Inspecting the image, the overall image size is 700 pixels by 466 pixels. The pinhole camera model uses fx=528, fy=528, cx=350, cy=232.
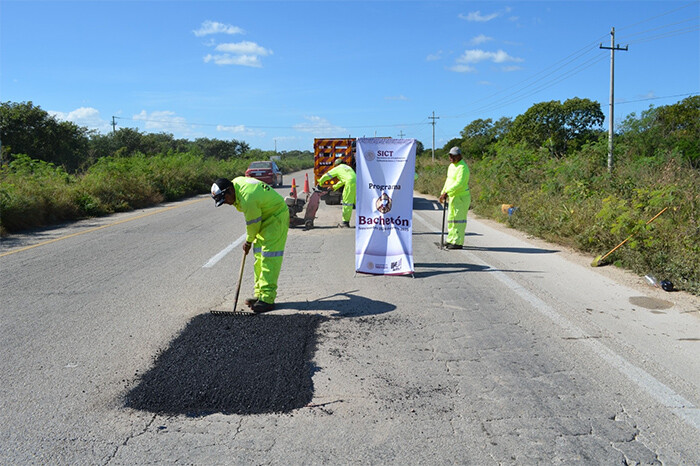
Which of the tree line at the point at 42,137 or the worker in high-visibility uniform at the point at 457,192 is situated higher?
the tree line at the point at 42,137

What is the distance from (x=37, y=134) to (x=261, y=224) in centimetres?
3485

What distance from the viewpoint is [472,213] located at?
56.3 feet

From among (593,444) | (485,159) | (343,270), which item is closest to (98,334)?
(343,270)

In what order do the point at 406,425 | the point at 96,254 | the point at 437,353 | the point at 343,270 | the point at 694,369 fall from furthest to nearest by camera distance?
the point at 96,254 → the point at 343,270 → the point at 437,353 → the point at 694,369 → the point at 406,425

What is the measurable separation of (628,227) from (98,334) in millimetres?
7856

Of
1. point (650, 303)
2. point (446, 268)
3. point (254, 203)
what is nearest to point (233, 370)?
point (254, 203)

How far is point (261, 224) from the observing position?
6.11 metres

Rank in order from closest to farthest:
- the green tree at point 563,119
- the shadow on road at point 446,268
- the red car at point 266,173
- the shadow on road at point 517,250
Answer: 1. the shadow on road at point 446,268
2. the shadow on road at point 517,250
3. the red car at point 266,173
4. the green tree at point 563,119

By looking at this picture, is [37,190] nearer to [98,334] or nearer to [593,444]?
[98,334]

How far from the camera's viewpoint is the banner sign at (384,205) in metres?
7.68

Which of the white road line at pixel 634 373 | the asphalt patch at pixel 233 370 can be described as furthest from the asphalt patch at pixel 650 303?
the asphalt patch at pixel 233 370

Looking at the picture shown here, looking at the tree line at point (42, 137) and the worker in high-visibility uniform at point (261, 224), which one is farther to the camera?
the tree line at point (42, 137)

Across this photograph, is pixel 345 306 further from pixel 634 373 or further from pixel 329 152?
pixel 329 152

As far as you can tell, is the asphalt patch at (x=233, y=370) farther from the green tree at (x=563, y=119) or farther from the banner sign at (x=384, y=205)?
the green tree at (x=563, y=119)
